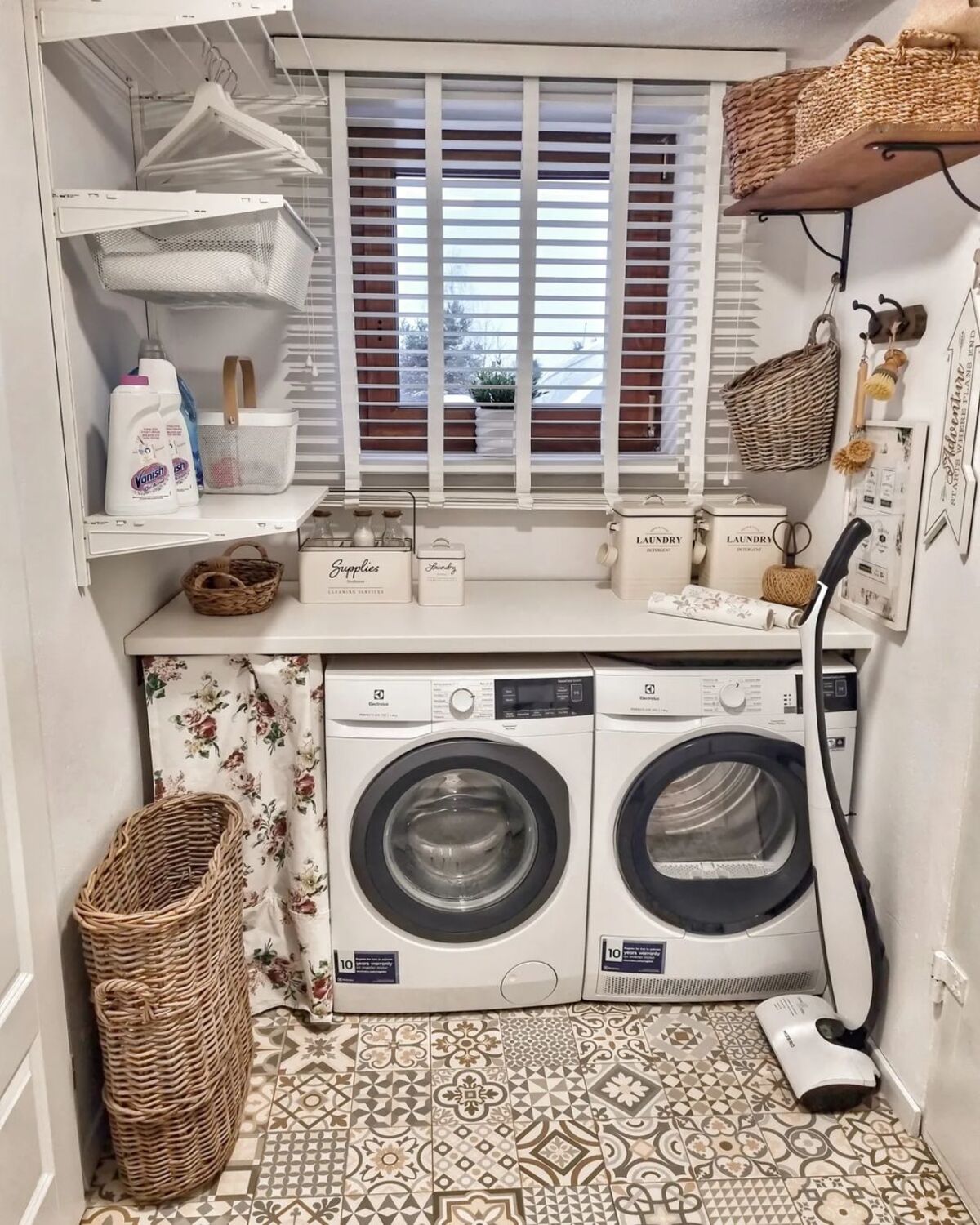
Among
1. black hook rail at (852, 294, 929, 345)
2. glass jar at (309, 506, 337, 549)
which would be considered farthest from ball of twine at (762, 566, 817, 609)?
glass jar at (309, 506, 337, 549)

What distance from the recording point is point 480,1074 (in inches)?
79.0

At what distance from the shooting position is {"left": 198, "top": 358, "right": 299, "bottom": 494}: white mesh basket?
6.68 ft

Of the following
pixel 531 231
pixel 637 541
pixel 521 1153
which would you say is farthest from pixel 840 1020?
pixel 531 231

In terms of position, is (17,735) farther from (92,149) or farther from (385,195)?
(385,195)

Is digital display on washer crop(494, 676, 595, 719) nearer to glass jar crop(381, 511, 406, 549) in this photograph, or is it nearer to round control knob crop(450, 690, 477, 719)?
round control knob crop(450, 690, 477, 719)

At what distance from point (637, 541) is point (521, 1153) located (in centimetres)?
143

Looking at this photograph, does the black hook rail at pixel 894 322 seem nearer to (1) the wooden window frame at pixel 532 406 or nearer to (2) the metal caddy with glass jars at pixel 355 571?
(1) the wooden window frame at pixel 532 406

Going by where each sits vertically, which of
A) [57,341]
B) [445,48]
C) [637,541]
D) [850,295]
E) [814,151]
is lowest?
[637,541]

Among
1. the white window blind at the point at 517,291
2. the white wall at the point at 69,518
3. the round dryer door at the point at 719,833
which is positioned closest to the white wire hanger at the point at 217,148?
the white wall at the point at 69,518

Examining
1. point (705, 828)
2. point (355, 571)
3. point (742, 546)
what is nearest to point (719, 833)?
point (705, 828)

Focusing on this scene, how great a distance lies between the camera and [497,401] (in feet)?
8.42

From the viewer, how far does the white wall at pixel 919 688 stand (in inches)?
67.3

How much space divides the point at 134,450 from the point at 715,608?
1.33 meters

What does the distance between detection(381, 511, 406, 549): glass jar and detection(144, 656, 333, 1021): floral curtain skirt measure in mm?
414
